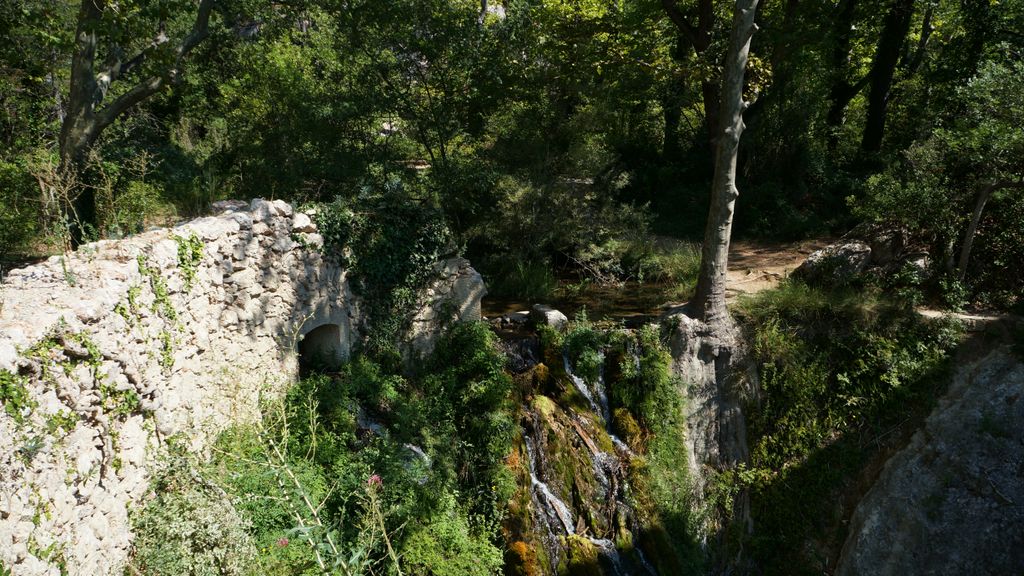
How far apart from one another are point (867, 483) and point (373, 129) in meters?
9.87

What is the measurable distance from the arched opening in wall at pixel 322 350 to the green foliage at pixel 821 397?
590 cm

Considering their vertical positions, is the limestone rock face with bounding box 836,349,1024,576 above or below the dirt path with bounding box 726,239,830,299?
below

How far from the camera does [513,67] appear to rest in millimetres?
11492

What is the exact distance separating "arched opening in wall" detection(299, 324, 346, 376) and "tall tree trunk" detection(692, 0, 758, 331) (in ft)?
17.8

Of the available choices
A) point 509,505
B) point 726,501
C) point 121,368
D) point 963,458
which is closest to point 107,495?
point 121,368

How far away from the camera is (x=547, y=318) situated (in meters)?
9.34

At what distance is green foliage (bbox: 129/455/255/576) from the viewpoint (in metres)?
4.96

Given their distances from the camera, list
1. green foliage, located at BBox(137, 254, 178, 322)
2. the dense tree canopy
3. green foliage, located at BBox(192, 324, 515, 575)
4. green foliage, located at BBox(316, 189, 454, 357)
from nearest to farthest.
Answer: green foliage, located at BBox(137, 254, 178, 322), green foliage, located at BBox(192, 324, 515, 575), green foliage, located at BBox(316, 189, 454, 357), the dense tree canopy

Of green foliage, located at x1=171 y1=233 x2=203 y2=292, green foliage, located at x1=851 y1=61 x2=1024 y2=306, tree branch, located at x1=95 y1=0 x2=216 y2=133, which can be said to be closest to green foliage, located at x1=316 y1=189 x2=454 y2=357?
green foliage, located at x1=171 y1=233 x2=203 y2=292

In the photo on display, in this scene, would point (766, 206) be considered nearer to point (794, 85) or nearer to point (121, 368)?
point (794, 85)

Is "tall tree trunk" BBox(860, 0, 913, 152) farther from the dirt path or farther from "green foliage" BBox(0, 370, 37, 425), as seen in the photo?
"green foliage" BBox(0, 370, 37, 425)

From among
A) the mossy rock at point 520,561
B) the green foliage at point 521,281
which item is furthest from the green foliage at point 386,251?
the mossy rock at point 520,561

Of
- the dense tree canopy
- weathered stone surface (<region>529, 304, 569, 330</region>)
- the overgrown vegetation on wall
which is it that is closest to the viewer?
the overgrown vegetation on wall

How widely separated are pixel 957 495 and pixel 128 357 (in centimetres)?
953
